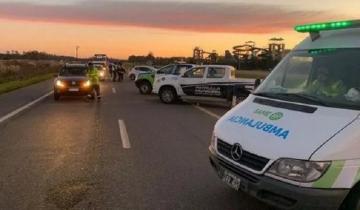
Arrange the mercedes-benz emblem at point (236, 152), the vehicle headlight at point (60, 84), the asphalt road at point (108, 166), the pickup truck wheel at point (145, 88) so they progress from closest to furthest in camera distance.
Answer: the mercedes-benz emblem at point (236, 152) < the asphalt road at point (108, 166) < the vehicle headlight at point (60, 84) < the pickup truck wheel at point (145, 88)

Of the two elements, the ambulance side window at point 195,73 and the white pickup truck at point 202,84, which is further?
the ambulance side window at point 195,73

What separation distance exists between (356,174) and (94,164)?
16.8 ft

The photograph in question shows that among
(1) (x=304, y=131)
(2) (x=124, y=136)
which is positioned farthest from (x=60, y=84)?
(1) (x=304, y=131)

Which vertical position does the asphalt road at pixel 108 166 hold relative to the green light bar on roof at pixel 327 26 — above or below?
below

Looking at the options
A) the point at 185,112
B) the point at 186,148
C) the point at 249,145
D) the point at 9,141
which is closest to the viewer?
the point at 249,145

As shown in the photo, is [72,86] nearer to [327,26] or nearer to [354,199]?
[327,26]

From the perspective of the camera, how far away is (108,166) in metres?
9.01

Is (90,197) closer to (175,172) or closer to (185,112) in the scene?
(175,172)

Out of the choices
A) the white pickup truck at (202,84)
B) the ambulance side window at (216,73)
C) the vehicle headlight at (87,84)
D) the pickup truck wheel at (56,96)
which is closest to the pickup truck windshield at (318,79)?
the white pickup truck at (202,84)

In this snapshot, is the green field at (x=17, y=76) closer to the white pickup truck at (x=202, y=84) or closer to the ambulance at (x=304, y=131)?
the white pickup truck at (x=202, y=84)

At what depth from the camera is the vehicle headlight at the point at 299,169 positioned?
197 inches

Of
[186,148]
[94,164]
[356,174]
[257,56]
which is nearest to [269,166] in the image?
[356,174]

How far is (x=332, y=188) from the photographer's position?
5008mm

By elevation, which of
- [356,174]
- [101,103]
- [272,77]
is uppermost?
[272,77]
